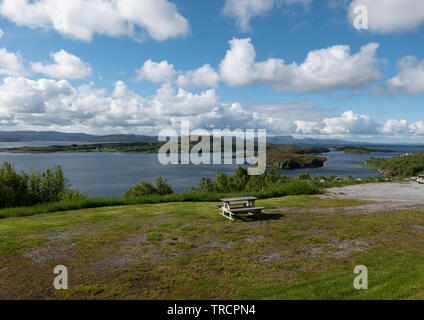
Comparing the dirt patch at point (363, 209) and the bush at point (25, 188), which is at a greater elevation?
the bush at point (25, 188)

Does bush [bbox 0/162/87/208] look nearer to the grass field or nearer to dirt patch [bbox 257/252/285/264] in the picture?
the grass field

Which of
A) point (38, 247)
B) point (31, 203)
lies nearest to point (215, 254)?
point (38, 247)

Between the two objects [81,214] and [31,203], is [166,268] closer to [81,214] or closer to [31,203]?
[81,214]

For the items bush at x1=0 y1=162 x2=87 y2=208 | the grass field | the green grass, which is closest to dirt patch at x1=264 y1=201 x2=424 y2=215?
the grass field

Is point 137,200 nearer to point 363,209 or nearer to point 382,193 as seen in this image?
point 363,209

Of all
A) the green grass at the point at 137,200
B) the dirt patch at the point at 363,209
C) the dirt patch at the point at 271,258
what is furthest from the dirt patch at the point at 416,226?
the green grass at the point at 137,200

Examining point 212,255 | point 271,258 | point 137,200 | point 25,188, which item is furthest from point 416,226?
point 25,188

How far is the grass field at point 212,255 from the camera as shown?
518cm

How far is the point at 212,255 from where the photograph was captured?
7.08 metres

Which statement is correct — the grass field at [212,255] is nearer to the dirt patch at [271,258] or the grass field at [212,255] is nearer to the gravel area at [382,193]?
the dirt patch at [271,258]

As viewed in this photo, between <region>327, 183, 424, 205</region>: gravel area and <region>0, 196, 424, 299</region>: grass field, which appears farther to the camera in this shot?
<region>327, 183, 424, 205</region>: gravel area

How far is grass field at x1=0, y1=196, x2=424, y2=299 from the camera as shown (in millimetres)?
5180

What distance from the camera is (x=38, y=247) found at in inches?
300
